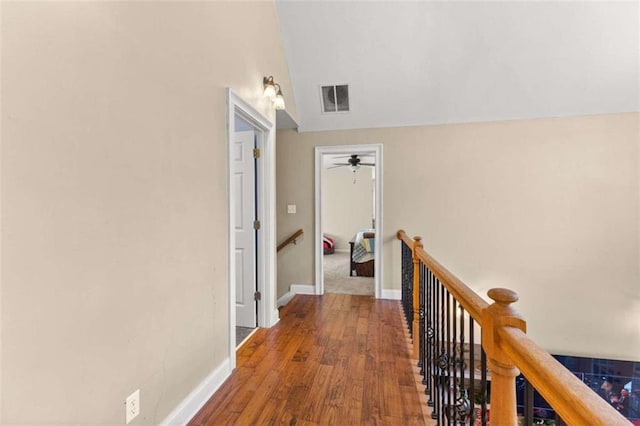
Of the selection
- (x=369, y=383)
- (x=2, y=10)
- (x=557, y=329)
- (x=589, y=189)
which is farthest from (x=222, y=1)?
(x=557, y=329)

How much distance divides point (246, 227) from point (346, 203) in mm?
5630

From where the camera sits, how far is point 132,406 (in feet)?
4.26

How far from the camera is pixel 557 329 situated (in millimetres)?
3482

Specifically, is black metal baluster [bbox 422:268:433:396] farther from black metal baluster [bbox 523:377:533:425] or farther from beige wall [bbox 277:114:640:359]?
beige wall [bbox 277:114:640:359]

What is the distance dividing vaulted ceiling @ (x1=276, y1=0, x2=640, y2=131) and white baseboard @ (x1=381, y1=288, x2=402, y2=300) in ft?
7.06

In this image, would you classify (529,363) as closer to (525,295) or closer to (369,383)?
(369,383)

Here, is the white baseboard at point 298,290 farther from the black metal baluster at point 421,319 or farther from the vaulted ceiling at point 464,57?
the vaulted ceiling at point 464,57

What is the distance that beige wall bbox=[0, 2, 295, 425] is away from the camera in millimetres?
911

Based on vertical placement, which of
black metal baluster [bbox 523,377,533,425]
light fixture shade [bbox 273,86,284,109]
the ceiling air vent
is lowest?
black metal baluster [bbox 523,377,533,425]

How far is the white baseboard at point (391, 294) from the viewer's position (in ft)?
12.4

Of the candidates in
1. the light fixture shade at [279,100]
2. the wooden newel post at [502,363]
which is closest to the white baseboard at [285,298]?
the light fixture shade at [279,100]

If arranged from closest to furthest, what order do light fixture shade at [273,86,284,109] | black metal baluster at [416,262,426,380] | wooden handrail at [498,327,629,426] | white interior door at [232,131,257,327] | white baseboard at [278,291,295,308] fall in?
1. wooden handrail at [498,327,629,426]
2. black metal baluster at [416,262,426,380]
3. light fixture shade at [273,86,284,109]
4. white interior door at [232,131,257,327]
5. white baseboard at [278,291,295,308]

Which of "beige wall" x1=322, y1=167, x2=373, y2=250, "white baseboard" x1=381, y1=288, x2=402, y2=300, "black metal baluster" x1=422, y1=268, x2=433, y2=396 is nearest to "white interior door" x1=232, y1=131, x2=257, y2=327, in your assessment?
"black metal baluster" x1=422, y1=268, x2=433, y2=396

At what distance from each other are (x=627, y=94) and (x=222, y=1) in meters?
4.19
